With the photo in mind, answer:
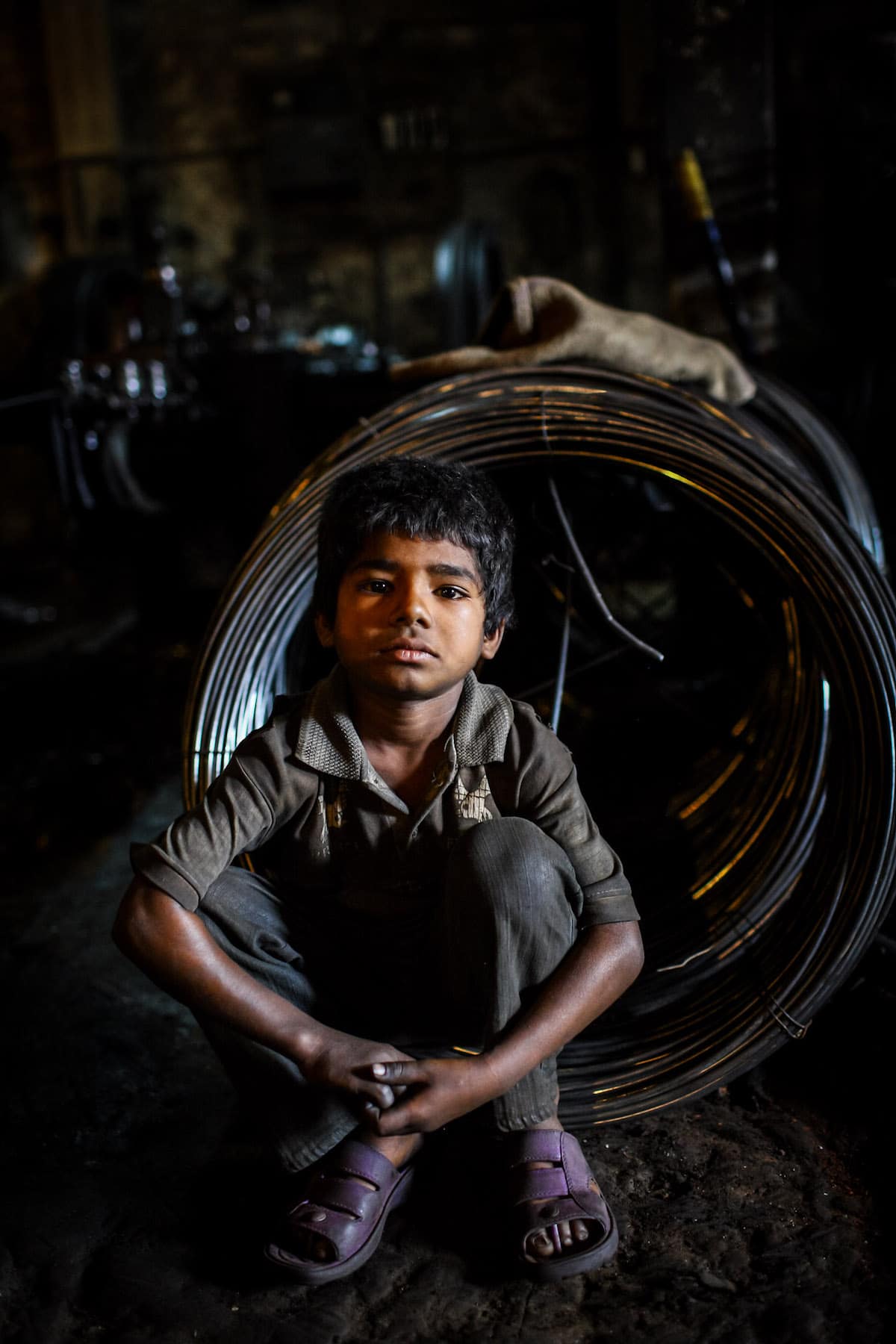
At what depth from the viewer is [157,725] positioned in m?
4.04

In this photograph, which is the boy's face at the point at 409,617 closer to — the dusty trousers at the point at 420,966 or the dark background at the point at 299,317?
the dusty trousers at the point at 420,966

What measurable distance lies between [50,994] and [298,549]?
1.13 meters

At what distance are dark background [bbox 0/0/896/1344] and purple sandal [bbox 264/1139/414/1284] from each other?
76 mm

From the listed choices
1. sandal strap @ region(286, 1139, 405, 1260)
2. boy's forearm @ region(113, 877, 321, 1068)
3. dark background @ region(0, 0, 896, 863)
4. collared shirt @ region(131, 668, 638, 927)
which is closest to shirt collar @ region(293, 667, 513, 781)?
collared shirt @ region(131, 668, 638, 927)

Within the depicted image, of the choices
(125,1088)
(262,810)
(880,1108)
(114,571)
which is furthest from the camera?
(114,571)

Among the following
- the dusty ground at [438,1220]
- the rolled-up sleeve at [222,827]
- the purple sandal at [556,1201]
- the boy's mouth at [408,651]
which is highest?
the boy's mouth at [408,651]

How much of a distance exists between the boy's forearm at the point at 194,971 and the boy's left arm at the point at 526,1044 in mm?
144

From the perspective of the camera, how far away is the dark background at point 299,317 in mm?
1658

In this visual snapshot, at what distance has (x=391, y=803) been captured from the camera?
1595 mm

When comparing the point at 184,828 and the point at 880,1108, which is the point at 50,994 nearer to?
the point at 184,828

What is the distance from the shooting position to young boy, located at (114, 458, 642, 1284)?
145 cm

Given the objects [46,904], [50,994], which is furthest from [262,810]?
[46,904]

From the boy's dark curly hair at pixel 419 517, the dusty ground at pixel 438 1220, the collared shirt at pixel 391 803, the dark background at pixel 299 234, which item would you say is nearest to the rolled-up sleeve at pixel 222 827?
the collared shirt at pixel 391 803

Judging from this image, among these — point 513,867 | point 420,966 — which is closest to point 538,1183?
point 420,966
